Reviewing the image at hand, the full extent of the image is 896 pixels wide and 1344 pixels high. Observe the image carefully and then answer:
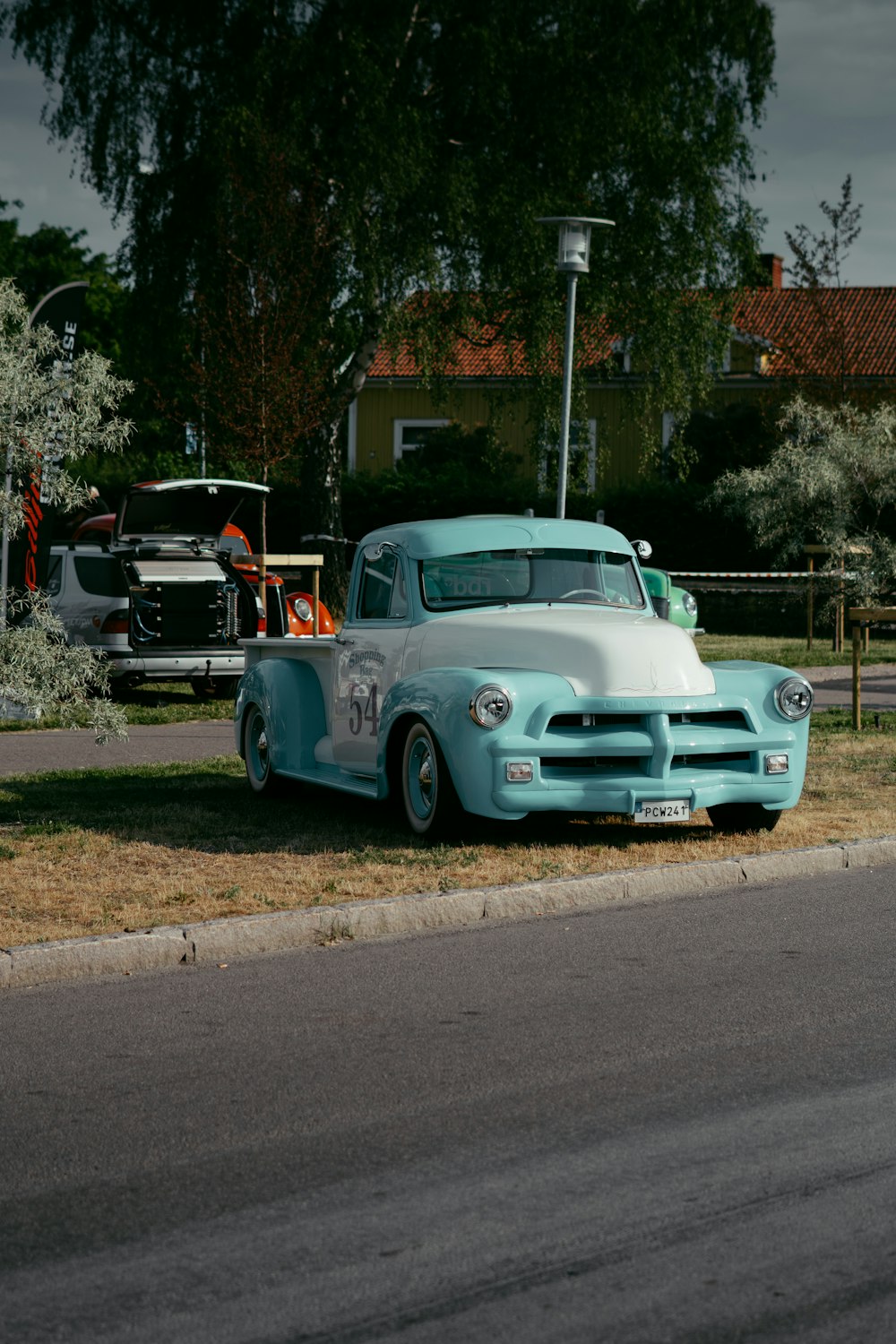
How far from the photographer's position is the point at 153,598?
18.8 m

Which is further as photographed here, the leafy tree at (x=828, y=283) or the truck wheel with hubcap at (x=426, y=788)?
the leafy tree at (x=828, y=283)

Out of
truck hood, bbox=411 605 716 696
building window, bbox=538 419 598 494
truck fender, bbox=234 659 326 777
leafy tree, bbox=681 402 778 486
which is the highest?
leafy tree, bbox=681 402 778 486

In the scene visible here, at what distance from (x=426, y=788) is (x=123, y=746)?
5.94 metres

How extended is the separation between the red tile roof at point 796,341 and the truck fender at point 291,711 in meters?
17.9

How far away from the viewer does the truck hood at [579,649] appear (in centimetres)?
966

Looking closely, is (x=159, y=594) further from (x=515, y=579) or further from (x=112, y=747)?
(x=515, y=579)

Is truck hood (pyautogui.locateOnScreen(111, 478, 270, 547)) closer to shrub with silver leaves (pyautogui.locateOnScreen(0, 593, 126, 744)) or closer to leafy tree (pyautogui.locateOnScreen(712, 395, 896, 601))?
shrub with silver leaves (pyautogui.locateOnScreen(0, 593, 126, 744))

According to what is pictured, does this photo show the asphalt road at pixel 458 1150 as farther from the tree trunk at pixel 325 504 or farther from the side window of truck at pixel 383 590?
the tree trunk at pixel 325 504

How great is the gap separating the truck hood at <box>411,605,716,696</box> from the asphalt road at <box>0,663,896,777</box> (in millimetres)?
4474

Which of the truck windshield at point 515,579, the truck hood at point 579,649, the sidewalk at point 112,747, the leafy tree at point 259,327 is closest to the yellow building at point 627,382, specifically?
the leafy tree at point 259,327

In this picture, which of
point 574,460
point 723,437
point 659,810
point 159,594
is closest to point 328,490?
point 574,460

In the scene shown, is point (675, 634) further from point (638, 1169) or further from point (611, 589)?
point (638, 1169)

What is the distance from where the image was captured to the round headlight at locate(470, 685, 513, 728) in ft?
30.6

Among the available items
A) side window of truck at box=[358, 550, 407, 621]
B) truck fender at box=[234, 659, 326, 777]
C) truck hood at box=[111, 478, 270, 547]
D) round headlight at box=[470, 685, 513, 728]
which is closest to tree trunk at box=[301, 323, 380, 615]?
truck hood at box=[111, 478, 270, 547]
